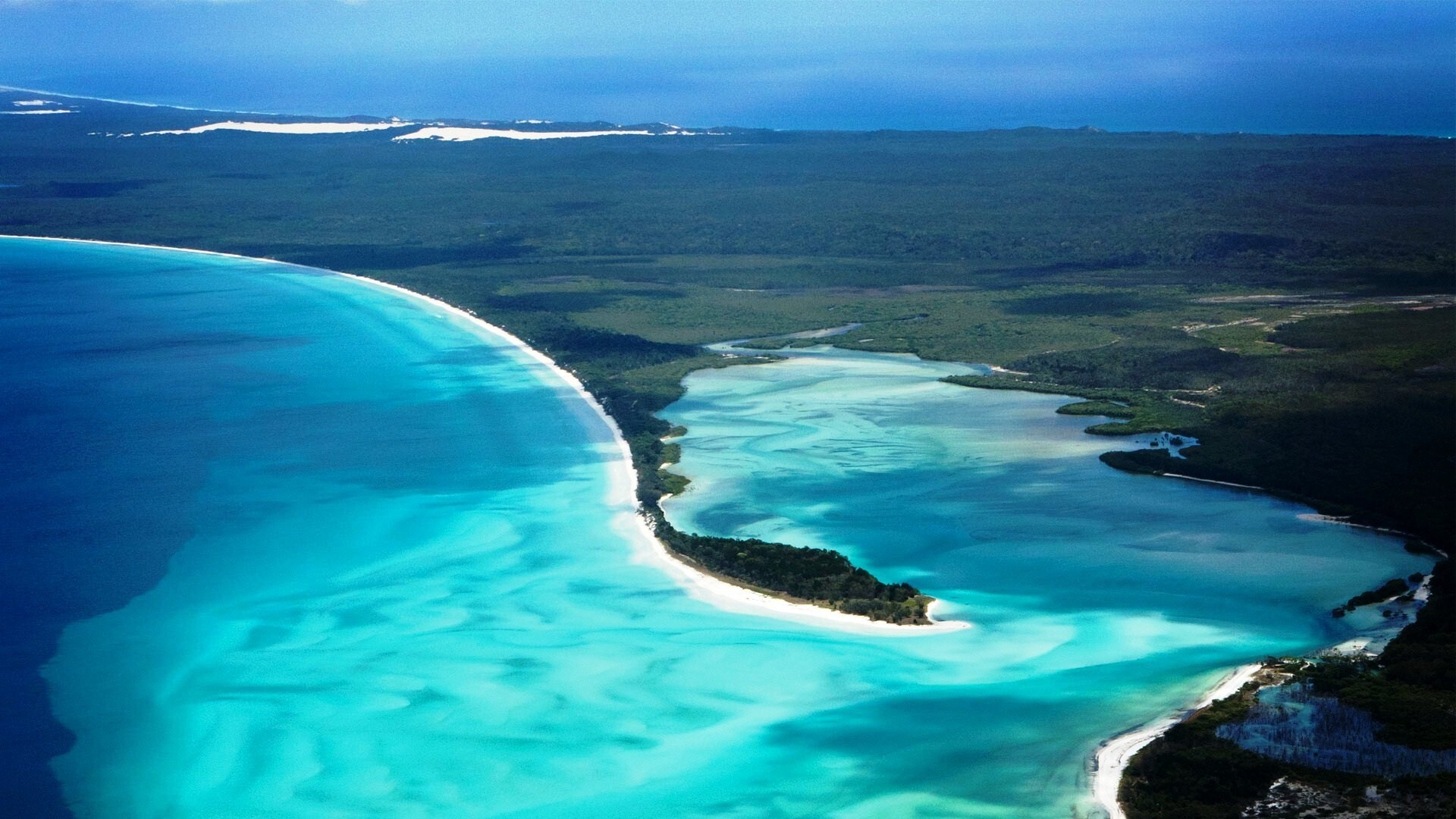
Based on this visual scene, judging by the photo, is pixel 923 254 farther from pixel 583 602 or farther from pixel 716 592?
pixel 583 602

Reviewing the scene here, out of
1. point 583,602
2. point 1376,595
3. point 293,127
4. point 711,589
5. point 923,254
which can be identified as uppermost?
point 293,127

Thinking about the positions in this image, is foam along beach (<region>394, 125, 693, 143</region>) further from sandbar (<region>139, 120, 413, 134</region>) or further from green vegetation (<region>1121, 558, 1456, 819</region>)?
green vegetation (<region>1121, 558, 1456, 819</region>)

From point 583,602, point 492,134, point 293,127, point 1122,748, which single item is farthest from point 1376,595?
point 293,127

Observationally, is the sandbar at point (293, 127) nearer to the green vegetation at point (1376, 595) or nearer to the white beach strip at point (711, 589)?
the white beach strip at point (711, 589)

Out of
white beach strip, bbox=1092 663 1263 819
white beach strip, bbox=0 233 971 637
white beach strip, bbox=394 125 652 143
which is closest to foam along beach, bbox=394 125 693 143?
white beach strip, bbox=394 125 652 143

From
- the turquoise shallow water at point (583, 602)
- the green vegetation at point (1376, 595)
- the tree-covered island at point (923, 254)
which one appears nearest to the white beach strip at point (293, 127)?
the tree-covered island at point (923, 254)
